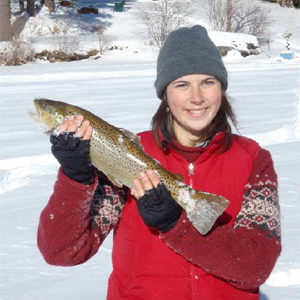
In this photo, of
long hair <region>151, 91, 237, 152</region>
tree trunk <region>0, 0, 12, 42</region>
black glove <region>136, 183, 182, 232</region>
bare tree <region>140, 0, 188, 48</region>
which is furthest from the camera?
bare tree <region>140, 0, 188, 48</region>

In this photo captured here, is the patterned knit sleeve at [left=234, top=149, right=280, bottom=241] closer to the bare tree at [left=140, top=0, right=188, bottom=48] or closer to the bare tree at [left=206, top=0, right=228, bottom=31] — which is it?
the bare tree at [left=140, top=0, right=188, bottom=48]

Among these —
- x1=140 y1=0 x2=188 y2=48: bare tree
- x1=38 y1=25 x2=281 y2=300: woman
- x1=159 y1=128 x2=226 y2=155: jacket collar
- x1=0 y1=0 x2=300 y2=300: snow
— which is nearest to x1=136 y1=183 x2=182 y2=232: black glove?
x1=38 y1=25 x2=281 y2=300: woman

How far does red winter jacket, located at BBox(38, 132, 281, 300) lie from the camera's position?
212 cm

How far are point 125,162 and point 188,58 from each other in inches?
20.1

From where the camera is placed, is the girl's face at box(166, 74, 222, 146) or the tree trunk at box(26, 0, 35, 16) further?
the tree trunk at box(26, 0, 35, 16)

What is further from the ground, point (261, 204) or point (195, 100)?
point (195, 100)

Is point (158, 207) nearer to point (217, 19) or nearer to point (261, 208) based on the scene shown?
point (261, 208)

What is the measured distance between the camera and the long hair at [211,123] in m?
2.40

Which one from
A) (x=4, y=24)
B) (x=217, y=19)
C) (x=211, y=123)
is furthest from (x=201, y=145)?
Result: (x=217, y=19)

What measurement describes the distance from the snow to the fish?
1.79m

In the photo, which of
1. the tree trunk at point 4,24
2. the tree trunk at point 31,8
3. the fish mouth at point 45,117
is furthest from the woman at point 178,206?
the tree trunk at point 31,8

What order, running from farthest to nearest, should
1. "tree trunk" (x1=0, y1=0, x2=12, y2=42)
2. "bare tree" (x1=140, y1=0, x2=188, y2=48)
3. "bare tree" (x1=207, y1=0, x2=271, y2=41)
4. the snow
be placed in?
1. "bare tree" (x1=207, y1=0, x2=271, y2=41)
2. "bare tree" (x1=140, y1=0, x2=188, y2=48)
3. "tree trunk" (x1=0, y1=0, x2=12, y2=42)
4. the snow

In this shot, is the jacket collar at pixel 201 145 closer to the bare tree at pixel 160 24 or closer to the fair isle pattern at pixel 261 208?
the fair isle pattern at pixel 261 208

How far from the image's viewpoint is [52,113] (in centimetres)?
217
